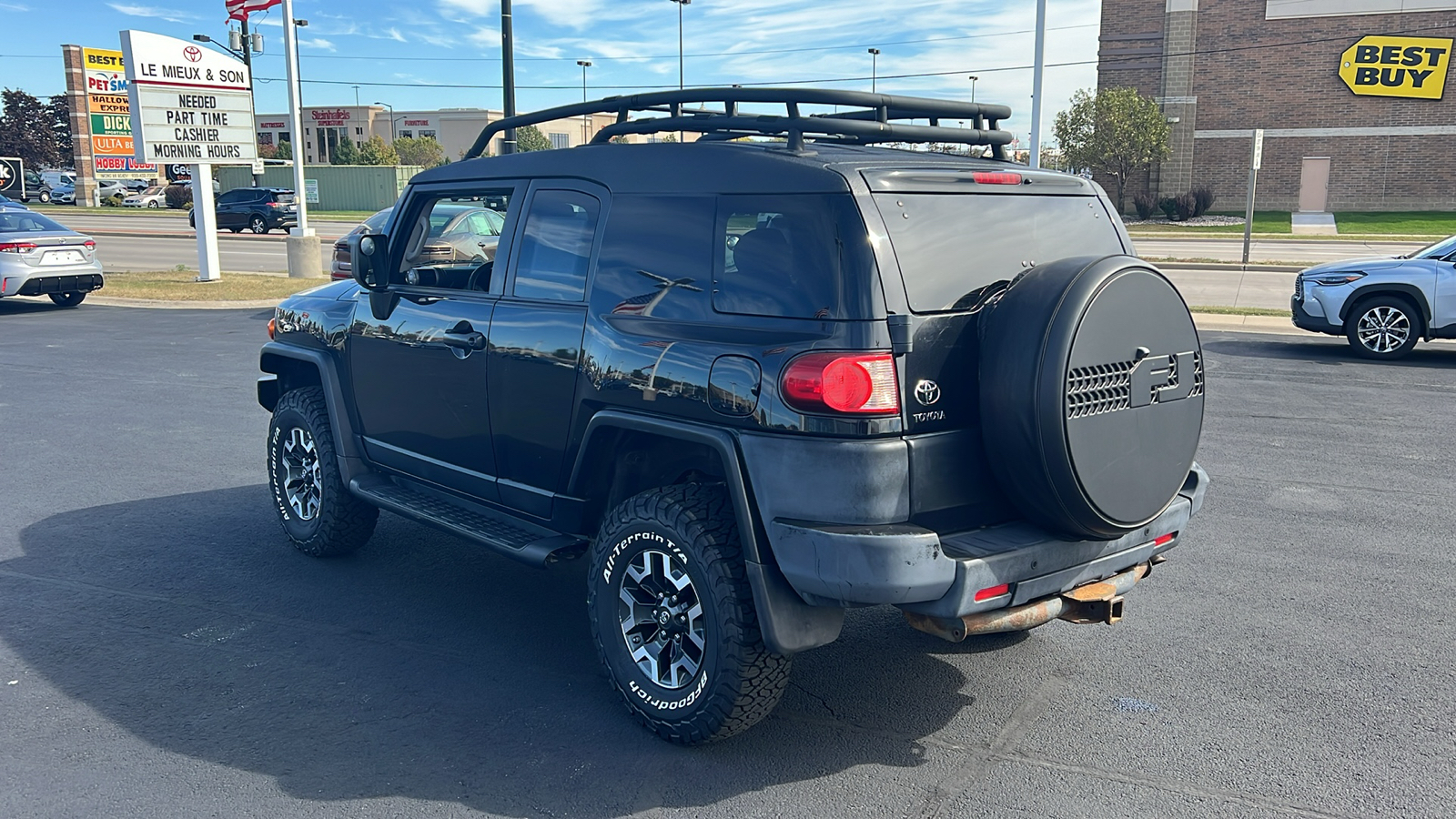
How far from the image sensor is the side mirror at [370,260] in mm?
5164

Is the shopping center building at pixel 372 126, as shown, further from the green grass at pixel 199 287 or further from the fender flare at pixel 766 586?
the fender flare at pixel 766 586

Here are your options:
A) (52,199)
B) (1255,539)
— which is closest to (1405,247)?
(1255,539)

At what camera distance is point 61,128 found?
79.4 meters

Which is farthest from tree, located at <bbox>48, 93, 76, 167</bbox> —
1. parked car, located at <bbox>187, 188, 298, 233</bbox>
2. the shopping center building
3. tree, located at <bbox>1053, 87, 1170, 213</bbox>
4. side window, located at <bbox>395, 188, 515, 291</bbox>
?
side window, located at <bbox>395, 188, 515, 291</bbox>

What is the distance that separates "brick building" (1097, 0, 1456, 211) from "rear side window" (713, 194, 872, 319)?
46.6 meters

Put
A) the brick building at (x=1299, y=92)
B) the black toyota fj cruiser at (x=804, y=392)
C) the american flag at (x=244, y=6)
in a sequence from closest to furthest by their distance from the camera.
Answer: the black toyota fj cruiser at (x=804, y=392), the american flag at (x=244, y=6), the brick building at (x=1299, y=92)

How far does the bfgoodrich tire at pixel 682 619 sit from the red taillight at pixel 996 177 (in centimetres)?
142

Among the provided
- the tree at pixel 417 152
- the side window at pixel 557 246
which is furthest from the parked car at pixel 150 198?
the side window at pixel 557 246

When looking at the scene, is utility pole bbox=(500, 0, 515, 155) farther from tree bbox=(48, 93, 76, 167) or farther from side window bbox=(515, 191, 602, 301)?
tree bbox=(48, 93, 76, 167)

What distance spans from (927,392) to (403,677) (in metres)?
2.37

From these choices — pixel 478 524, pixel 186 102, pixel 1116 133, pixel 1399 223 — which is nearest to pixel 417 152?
pixel 1116 133

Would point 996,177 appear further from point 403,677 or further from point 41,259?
point 41,259

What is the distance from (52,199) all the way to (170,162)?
54.5m

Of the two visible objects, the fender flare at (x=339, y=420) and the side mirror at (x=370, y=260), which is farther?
the fender flare at (x=339, y=420)
